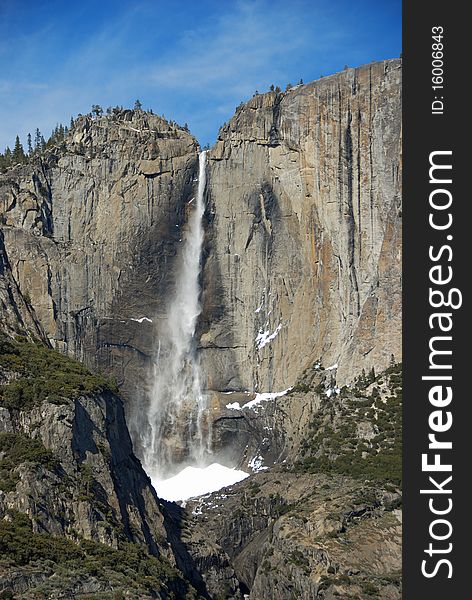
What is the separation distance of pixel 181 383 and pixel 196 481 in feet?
28.4

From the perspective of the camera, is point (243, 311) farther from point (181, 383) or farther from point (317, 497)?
point (317, 497)

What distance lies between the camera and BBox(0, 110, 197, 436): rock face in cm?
11969

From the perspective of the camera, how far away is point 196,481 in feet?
386

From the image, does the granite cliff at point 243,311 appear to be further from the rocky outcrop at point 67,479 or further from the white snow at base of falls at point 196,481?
the white snow at base of falls at point 196,481

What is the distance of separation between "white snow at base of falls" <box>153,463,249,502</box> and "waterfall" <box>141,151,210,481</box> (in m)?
1.30

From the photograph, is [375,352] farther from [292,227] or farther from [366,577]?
[366,577]

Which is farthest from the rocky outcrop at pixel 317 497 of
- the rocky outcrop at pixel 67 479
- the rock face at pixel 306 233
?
the rocky outcrop at pixel 67 479

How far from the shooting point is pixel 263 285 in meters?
118

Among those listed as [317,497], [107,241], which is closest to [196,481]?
[107,241]

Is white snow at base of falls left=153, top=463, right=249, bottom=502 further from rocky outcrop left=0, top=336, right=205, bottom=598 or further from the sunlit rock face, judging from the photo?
rocky outcrop left=0, top=336, right=205, bottom=598

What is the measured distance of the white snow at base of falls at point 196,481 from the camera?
115m

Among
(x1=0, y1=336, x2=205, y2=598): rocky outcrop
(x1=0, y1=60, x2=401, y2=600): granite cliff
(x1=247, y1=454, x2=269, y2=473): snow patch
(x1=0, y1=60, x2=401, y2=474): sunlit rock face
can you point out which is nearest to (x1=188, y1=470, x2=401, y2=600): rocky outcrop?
(x1=0, y1=60, x2=401, y2=600): granite cliff

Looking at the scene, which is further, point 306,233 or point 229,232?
point 229,232

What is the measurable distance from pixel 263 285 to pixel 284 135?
38.0ft
